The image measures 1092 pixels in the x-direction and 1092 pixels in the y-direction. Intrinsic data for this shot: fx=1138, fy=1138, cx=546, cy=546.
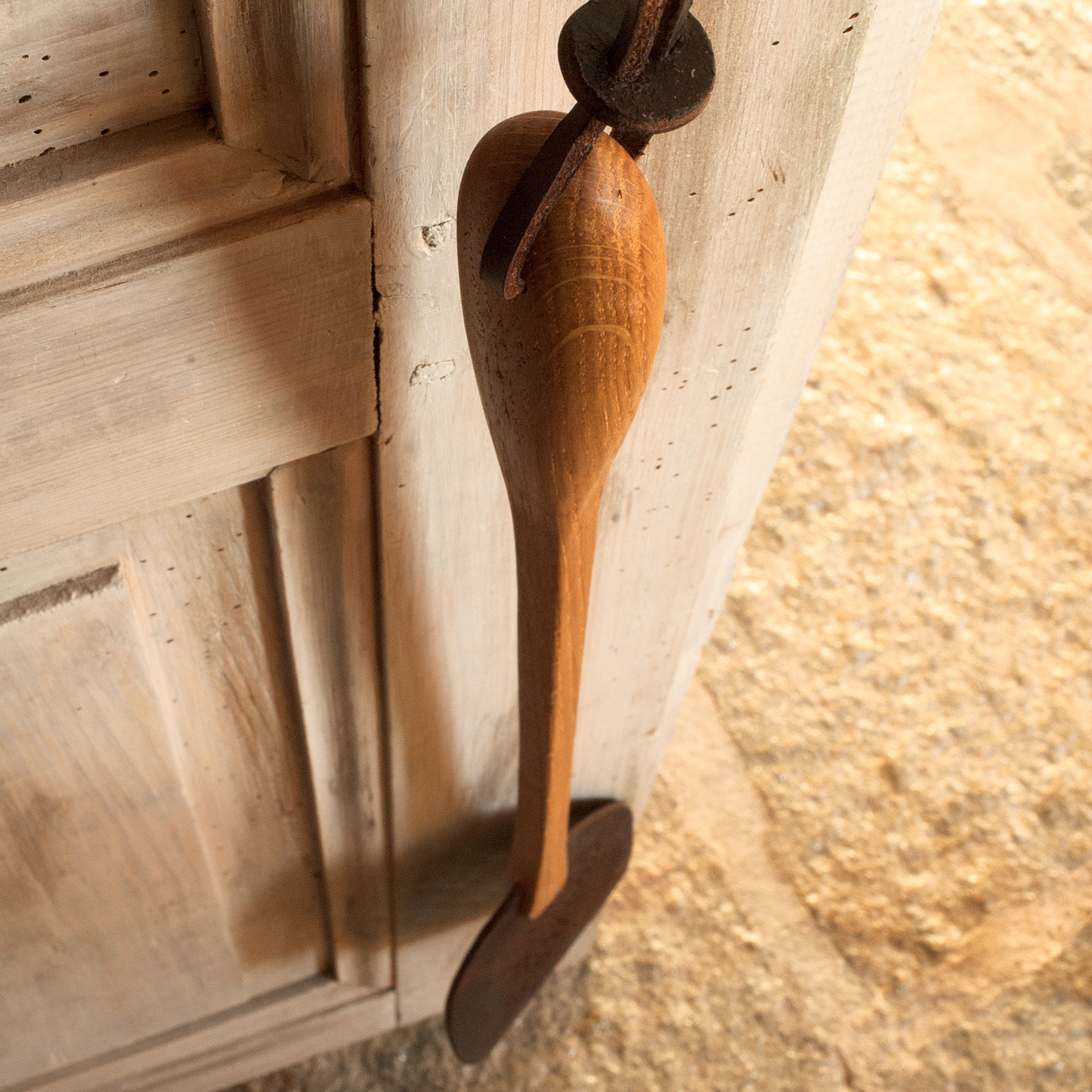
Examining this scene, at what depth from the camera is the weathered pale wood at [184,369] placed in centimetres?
31

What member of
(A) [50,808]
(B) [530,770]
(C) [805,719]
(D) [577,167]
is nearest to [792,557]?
(C) [805,719]

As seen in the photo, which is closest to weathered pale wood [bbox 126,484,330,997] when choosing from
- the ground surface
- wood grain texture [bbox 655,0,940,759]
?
wood grain texture [bbox 655,0,940,759]

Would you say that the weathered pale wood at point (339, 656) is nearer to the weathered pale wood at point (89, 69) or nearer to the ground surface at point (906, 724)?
the weathered pale wood at point (89, 69)

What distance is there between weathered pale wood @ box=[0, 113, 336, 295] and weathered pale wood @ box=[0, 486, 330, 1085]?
0.41ft

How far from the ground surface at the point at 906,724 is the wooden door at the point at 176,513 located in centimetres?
40

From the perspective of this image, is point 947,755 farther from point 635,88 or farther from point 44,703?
point 635,88

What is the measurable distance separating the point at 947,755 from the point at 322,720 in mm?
842

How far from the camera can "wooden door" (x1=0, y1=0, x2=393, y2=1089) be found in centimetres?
29

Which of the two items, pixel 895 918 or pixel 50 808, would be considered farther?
pixel 895 918

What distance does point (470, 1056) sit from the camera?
0.77 metres

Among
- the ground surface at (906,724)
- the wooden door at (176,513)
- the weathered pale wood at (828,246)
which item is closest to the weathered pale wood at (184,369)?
the wooden door at (176,513)

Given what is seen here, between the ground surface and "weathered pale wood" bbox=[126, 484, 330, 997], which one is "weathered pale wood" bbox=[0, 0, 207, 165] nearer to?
"weathered pale wood" bbox=[126, 484, 330, 997]

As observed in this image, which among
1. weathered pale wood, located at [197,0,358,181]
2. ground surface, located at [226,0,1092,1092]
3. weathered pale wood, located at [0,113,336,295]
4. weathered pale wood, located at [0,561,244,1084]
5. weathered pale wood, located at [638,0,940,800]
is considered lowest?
ground surface, located at [226,0,1092,1092]

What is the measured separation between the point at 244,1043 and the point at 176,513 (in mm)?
613
